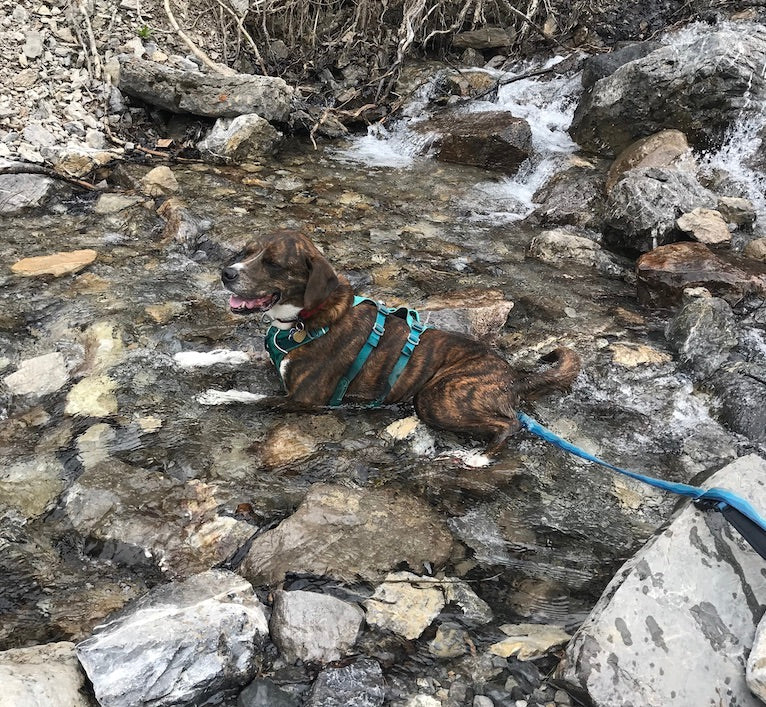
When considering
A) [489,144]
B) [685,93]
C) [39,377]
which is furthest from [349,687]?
[685,93]

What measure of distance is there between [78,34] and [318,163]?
179 inches

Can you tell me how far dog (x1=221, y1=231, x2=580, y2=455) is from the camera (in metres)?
4.29

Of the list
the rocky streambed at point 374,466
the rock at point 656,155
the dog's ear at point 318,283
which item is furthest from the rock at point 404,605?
the rock at point 656,155

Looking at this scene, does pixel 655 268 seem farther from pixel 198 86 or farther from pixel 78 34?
pixel 78 34

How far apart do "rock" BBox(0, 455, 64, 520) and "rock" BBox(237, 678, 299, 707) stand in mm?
1733

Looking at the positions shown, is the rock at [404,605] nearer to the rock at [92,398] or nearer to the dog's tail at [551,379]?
the dog's tail at [551,379]

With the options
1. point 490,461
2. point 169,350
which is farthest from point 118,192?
point 490,461

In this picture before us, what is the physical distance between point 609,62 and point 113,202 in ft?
29.4

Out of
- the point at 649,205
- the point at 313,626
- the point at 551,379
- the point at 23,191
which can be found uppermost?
the point at 649,205

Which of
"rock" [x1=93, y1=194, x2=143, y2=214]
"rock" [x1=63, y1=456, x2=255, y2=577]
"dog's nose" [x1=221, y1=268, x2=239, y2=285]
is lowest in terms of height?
"rock" [x1=63, y1=456, x2=255, y2=577]

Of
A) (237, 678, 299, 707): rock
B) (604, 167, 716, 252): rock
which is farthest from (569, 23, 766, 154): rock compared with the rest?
(237, 678, 299, 707): rock

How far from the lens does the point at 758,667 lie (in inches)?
94.7

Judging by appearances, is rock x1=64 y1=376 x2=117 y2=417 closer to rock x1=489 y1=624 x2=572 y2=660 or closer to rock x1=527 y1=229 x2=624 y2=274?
rock x1=489 y1=624 x2=572 y2=660

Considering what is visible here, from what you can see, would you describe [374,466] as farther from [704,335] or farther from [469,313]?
[704,335]
